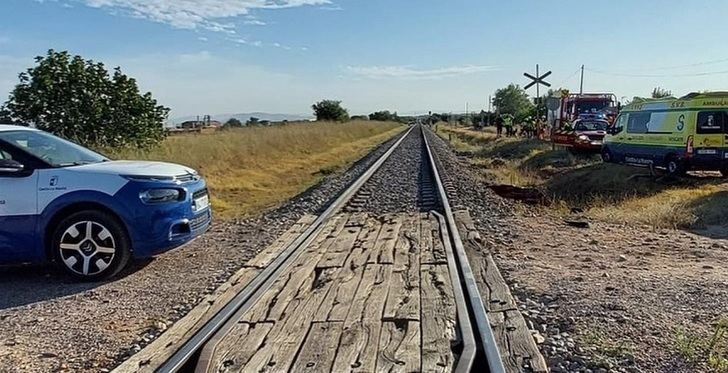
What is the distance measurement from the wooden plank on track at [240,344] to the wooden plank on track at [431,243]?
257 cm

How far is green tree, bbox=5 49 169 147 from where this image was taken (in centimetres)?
1554

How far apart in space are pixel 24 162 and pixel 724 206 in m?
11.5

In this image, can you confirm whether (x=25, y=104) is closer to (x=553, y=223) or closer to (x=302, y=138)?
(x=553, y=223)

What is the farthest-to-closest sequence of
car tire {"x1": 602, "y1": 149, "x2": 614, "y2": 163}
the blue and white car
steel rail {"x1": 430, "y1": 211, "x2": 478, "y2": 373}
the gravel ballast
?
car tire {"x1": 602, "y1": 149, "x2": 614, "y2": 163} → the blue and white car → the gravel ballast → steel rail {"x1": 430, "y1": 211, "x2": 478, "y2": 373}

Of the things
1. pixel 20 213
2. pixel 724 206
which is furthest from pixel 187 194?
pixel 724 206

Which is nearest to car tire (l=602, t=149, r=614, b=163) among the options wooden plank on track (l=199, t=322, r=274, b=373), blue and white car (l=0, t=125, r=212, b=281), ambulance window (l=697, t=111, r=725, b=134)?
ambulance window (l=697, t=111, r=725, b=134)

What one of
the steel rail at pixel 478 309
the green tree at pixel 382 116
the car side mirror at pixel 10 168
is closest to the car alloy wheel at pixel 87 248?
the car side mirror at pixel 10 168

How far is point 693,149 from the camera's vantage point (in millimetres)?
16828

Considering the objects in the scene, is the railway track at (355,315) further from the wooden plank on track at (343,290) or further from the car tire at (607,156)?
the car tire at (607,156)

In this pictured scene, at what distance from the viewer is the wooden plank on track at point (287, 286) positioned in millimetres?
5168

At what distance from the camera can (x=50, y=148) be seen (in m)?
7.11

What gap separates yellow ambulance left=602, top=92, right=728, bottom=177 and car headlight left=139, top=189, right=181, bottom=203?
48.2 feet

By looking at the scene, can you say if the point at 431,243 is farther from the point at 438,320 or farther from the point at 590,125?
the point at 590,125

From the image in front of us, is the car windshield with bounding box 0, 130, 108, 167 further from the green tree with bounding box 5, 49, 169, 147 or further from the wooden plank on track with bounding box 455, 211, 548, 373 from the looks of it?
the green tree with bounding box 5, 49, 169, 147
